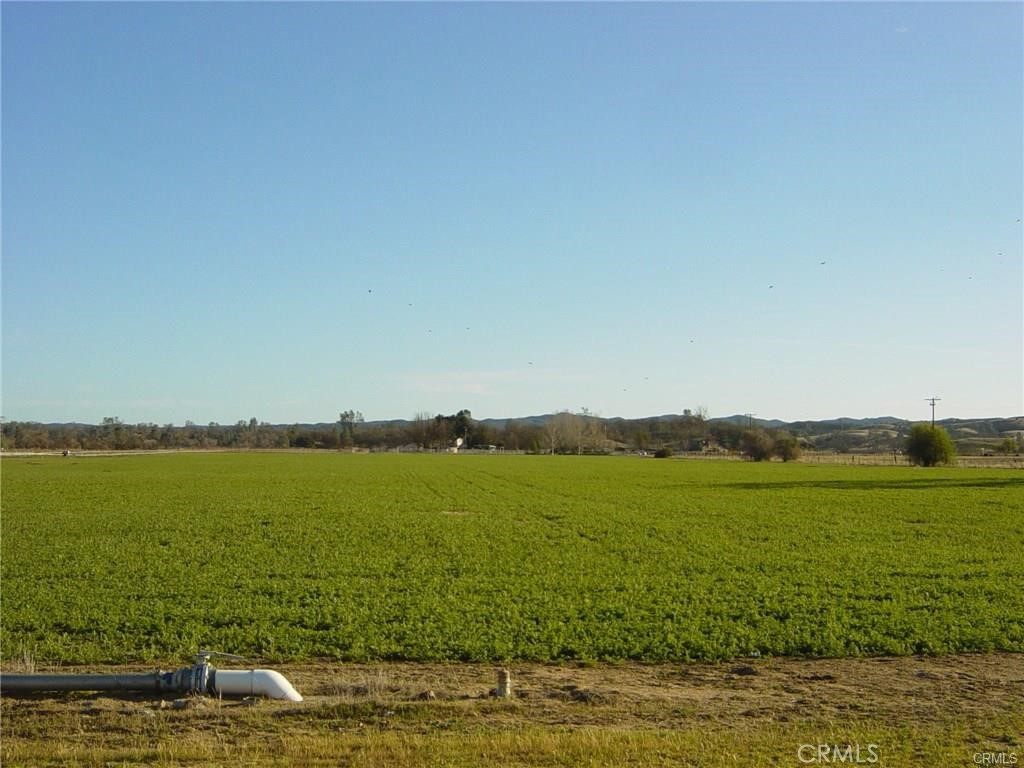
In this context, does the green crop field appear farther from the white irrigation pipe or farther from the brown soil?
the white irrigation pipe

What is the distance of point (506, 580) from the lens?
20.3 m

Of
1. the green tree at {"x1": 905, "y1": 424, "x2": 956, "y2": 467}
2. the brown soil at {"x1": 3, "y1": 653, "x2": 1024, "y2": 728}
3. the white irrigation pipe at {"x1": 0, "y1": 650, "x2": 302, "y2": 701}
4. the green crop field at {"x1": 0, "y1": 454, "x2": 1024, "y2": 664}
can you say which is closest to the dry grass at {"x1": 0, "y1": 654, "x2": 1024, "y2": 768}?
the brown soil at {"x1": 3, "y1": 653, "x2": 1024, "y2": 728}

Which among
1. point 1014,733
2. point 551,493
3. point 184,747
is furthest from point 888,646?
point 551,493

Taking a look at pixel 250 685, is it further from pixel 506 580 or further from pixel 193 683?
pixel 506 580

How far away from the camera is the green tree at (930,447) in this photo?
10619 centimetres

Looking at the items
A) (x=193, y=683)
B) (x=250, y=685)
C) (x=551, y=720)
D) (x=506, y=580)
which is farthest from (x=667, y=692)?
(x=506, y=580)

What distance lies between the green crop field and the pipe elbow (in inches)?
130

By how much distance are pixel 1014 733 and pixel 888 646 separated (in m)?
4.61

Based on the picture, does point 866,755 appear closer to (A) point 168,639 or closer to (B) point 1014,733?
(B) point 1014,733

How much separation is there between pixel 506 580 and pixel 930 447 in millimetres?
100301

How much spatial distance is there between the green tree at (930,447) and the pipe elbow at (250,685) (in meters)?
110

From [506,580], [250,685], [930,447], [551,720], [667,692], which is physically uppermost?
[930,447]

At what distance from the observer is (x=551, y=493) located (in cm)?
5484

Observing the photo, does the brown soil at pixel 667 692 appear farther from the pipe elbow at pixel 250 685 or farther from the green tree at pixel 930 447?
the green tree at pixel 930 447
